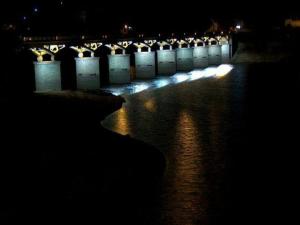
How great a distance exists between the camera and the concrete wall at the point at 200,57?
122 feet

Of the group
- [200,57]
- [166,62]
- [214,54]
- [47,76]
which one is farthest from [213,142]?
[214,54]

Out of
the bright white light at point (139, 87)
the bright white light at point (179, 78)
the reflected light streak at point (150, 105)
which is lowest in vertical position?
the reflected light streak at point (150, 105)

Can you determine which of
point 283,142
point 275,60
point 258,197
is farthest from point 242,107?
point 275,60

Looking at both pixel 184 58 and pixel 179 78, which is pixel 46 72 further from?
pixel 184 58

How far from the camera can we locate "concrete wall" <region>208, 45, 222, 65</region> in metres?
39.7

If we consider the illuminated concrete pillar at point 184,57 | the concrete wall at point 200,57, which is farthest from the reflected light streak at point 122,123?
the concrete wall at point 200,57

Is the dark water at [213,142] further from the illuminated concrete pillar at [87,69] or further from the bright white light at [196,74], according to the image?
the bright white light at [196,74]

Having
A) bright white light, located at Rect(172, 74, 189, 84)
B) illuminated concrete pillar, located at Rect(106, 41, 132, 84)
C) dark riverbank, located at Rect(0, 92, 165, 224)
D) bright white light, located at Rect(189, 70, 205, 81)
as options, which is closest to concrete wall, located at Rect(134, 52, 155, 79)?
bright white light, located at Rect(172, 74, 189, 84)

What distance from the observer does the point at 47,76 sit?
69.2ft

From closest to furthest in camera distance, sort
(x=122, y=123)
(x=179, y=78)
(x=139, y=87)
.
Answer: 1. (x=122, y=123)
2. (x=139, y=87)
3. (x=179, y=78)

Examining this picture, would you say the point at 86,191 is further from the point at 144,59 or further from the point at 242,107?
the point at 144,59

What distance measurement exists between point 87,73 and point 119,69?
3406 mm

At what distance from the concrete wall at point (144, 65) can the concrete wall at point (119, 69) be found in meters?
2.02

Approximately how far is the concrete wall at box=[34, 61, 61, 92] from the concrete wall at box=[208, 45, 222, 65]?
20.5 meters
